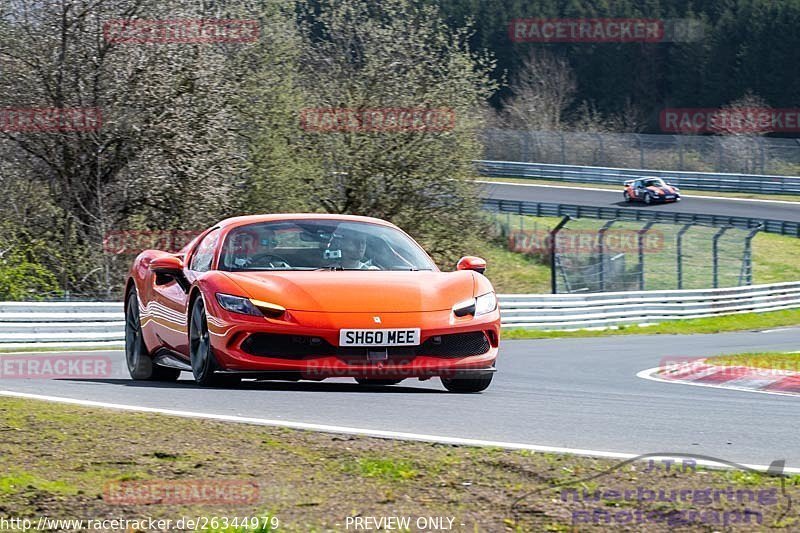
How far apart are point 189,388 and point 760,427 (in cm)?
385

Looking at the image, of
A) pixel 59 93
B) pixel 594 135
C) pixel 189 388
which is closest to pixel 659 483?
pixel 189 388

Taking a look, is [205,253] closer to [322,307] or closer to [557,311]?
[322,307]

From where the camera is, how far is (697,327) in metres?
27.7

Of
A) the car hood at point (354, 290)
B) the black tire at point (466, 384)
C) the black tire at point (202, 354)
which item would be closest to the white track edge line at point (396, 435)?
the black tire at point (202, 354)

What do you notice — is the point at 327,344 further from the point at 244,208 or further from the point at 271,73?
the point at 271,73

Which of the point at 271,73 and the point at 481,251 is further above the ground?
the point at 271,73

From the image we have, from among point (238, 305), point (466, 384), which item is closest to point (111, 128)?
point (466, 384)

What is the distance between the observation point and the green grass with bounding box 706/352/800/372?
13.9 m

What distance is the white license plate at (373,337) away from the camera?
7578 millimetres

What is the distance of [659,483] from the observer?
4914mm

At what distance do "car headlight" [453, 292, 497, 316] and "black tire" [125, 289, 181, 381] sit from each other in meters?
2.72

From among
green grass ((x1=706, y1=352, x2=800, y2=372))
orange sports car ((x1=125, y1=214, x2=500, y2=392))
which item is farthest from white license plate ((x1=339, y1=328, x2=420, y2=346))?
green grass ((x1=706, y1=352, x2=800, y2=372))

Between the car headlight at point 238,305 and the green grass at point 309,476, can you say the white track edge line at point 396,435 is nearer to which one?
the green grass at point 309,476

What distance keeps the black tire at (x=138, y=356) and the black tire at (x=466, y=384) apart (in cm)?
230
